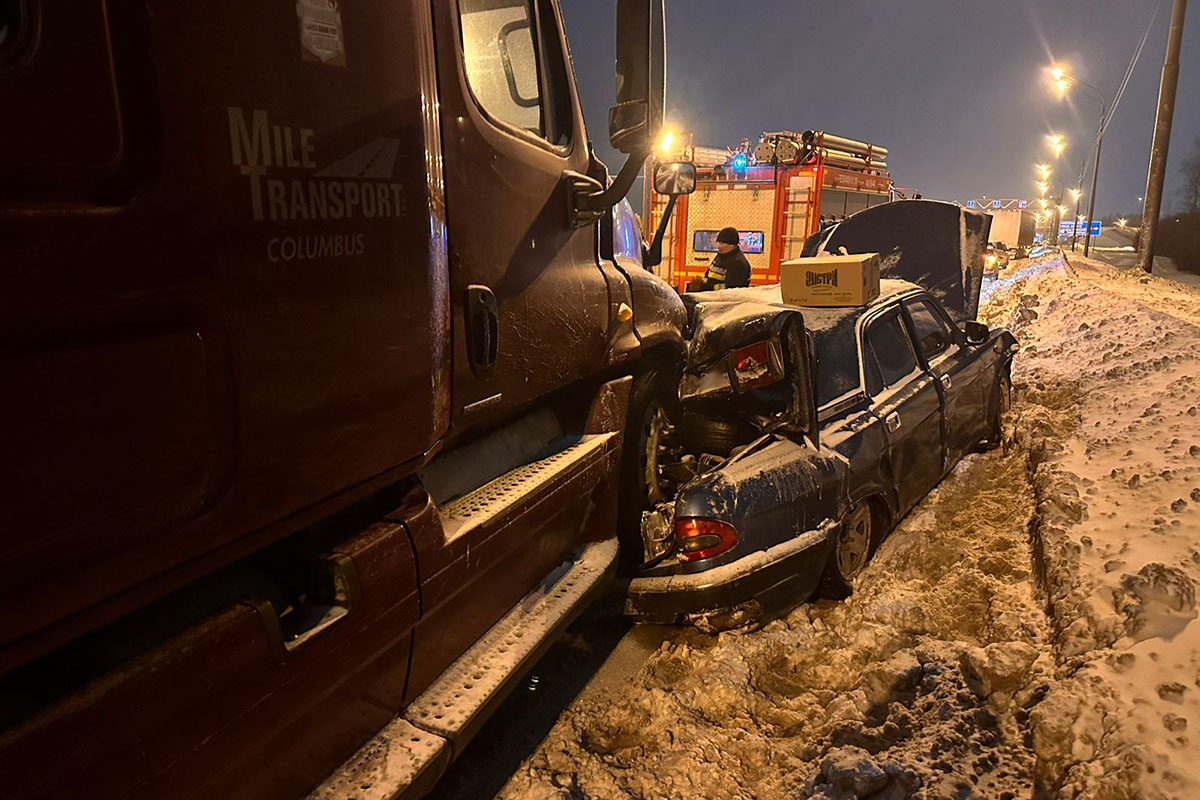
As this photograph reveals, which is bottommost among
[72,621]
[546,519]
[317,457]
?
[546,519]

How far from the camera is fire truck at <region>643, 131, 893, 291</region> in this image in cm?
1234

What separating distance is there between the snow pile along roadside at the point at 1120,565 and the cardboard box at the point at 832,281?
5.40ft

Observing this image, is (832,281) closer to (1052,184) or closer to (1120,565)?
(1120,565)

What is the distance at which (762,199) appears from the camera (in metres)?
12.6

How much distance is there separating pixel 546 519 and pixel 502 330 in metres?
0.74

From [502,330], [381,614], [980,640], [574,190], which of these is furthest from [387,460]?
[980,640]

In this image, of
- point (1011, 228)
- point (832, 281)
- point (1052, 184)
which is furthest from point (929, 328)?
point (1052, 184)

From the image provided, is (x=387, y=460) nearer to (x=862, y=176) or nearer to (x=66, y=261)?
(x=66, y=261)

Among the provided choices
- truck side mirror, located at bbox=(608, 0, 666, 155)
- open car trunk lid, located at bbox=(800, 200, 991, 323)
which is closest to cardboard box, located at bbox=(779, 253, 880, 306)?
truck side mirror, located at bbox=(608, 0, 666, 155)

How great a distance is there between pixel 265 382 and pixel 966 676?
112 inches

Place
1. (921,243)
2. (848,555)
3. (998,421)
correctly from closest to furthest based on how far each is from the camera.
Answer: (848,555) → (998,421) → (921,243)

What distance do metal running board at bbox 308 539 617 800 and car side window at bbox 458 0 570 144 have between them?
1687 mm

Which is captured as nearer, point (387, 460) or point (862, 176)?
point (387, 460)

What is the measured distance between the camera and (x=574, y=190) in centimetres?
291
